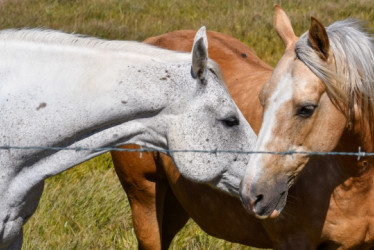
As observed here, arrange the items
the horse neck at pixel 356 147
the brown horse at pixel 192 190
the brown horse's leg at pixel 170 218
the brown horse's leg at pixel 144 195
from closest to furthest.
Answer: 1. the horse neck at pixel 356 147
2. the brown horse at pixel 192 190
3. the brown horse's leg at pixel 144 195
4. the brown horse's leg at pixel 170 218

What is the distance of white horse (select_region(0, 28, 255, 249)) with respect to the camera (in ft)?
10.8

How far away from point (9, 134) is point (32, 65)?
1.01 ft

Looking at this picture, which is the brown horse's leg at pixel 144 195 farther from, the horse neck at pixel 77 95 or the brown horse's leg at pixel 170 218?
the horse neck at pixel 77 95

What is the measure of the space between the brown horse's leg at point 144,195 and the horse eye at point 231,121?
139 centimetres

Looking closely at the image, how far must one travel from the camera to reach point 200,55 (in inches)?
128

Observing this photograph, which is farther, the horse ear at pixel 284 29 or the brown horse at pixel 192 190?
the brown horse at pixel 192 190

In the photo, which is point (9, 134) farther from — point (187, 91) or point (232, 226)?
point (232, 226)

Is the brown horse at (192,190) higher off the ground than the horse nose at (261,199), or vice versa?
the horse nose at (261,199)

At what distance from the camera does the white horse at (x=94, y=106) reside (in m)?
3.28

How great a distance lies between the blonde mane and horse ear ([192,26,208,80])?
1.39 ft

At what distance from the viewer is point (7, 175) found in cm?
330

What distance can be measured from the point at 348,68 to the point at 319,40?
0.17 m

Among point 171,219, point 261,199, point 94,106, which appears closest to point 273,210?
point 261,199

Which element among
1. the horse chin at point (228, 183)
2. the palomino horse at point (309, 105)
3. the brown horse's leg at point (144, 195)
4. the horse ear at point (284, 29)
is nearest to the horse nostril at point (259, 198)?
the palomino horse at point (309, 105)
